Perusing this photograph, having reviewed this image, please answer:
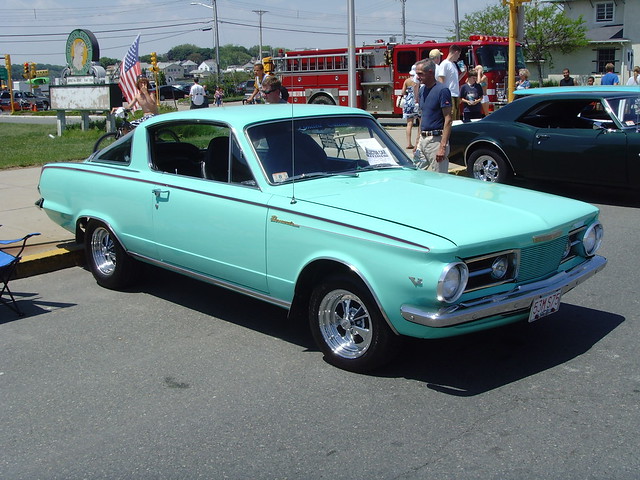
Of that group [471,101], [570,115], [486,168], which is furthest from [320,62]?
[570,115]

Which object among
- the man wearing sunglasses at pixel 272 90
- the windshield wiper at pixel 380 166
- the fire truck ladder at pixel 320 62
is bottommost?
the windshield wiper at pixel 380 166

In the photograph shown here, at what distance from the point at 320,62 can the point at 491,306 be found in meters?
23.0

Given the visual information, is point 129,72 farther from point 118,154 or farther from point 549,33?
point 549,33

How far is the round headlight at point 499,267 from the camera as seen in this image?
14.6ft

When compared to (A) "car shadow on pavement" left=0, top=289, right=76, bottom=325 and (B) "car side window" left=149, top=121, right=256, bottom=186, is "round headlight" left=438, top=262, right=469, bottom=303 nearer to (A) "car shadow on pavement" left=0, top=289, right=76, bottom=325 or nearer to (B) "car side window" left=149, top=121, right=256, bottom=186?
(B) "car side window" left=149, top=121, right=256, bottom=186

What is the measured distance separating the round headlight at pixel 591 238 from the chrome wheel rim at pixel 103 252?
3.95 metres

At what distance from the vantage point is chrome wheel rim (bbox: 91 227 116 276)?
6.68 metres

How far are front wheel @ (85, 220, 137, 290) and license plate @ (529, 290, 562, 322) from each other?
3.56 m

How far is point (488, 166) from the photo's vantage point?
1111 cm

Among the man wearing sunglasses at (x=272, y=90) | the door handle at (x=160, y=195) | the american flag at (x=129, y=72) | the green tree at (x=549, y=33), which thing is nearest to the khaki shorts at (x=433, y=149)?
the man wearing sunglasses at (x=272, y=90)

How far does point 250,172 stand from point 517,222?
75.1 inches

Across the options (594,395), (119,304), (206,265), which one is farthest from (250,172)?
(594,395)

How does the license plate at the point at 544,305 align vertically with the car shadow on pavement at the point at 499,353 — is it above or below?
above

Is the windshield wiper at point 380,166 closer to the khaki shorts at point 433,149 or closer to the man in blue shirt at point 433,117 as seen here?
the man in blue shirt at point 433,117
